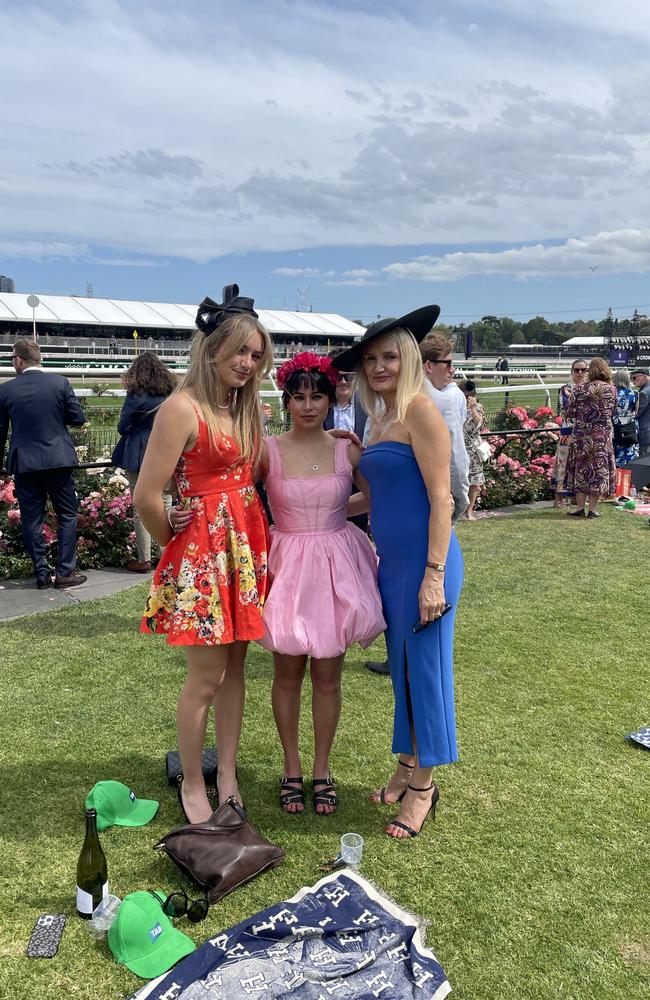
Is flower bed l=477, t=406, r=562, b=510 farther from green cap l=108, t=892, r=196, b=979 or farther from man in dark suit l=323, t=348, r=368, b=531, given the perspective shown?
green cap l=108, t=892, r=196, b=979

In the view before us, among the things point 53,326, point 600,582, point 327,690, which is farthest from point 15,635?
point 53,326

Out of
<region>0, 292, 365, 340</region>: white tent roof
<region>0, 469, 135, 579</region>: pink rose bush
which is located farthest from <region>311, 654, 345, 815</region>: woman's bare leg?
<region>0, 292, 365, 340</region>: white tent roof

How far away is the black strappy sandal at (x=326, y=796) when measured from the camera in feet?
9.72

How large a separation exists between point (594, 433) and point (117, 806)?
7.48m

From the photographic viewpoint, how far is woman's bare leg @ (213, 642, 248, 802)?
2.86m

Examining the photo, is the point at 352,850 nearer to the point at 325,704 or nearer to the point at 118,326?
the point at 325,704

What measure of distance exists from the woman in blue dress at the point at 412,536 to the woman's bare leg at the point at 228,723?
64 cm

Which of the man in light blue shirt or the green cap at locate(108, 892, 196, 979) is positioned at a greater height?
the man in light blue shirt

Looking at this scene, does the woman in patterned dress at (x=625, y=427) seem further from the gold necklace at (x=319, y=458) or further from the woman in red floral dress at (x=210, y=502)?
the woman in red floral dress at (x=210, y=502)

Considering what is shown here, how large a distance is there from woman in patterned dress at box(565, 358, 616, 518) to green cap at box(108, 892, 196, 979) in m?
7.71

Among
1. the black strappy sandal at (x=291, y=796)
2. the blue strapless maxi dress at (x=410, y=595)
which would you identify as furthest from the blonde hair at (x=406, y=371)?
the black strappy sandal at (x=291, y=796)

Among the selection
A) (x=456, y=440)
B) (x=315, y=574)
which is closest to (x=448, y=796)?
(x=315, y=574)

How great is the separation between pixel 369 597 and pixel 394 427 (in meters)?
0.67

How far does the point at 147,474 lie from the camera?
2473mm
